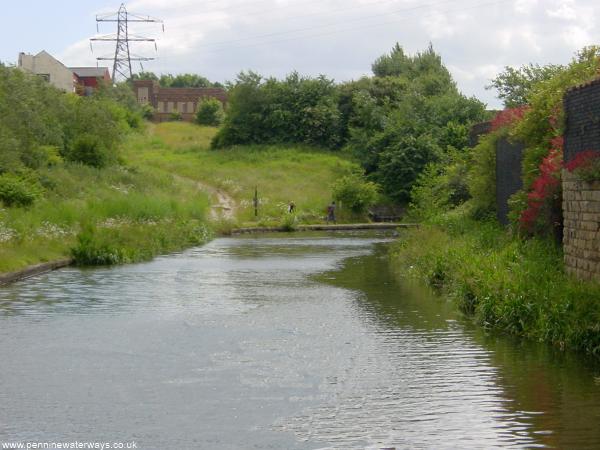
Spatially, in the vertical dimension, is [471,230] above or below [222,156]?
below

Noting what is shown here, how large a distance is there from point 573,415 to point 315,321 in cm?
794

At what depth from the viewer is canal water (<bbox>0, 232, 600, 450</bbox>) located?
10055 millimetres

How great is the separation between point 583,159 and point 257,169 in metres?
53.4

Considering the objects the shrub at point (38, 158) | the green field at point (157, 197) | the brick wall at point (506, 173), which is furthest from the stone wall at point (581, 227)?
the shrub at point (38, 158)

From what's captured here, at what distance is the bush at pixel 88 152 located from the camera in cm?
5350

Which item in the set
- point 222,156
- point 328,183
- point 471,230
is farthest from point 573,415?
point 222,156

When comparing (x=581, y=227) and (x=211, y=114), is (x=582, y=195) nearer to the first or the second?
(x=581, y=227)

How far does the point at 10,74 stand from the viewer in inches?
1735

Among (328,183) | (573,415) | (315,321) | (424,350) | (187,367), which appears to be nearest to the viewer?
(573,415)

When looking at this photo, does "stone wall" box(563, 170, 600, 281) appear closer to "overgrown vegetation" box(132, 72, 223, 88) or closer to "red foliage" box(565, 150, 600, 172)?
"red foliage" box(565, 150, 600, 172)

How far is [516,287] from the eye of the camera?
16.2 meters

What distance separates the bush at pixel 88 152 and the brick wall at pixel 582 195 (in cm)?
3916

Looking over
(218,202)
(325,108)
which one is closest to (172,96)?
(325,108)

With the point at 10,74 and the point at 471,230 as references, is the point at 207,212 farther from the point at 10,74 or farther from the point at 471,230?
the point at 471,230
